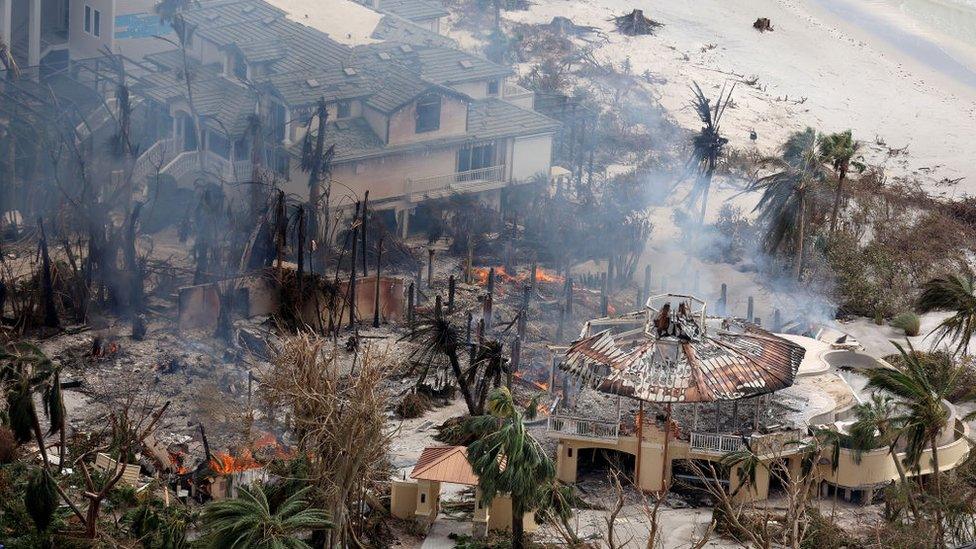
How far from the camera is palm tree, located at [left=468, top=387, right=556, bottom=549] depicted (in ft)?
149

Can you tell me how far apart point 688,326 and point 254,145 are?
25448mm

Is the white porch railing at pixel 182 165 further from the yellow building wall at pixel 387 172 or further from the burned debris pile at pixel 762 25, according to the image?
the burned debris pile at pixel 762 25

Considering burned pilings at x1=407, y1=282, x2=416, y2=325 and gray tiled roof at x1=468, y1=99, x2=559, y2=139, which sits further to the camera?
gray tiled roof at x1=468, y1=99, x2=559, y2=139

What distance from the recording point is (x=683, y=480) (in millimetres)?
53312

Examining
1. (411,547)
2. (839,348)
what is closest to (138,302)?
(411,547)

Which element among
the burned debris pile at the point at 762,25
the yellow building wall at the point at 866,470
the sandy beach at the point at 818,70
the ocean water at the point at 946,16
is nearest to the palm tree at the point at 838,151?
the sandy beach at the point at 818,70

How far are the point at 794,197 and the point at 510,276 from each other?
35.8ft

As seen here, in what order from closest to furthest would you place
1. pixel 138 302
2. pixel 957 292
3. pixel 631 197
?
1. pixel 957 292
2. pixel 138 302
3. pixel 631 197

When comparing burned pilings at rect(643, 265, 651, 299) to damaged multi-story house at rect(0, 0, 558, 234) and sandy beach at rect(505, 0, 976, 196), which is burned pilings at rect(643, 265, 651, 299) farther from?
sandy beach at rect(505, 0, 976, 196)

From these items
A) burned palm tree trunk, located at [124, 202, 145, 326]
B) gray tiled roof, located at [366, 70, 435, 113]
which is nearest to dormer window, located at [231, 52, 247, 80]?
gray tiled roof, located at [366, 70, 435, 113]

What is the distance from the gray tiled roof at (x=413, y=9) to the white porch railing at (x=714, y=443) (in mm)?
39715

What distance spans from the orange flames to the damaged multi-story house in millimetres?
5119

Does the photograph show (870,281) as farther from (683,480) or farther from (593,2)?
(593,2)

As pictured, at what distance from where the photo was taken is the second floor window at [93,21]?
274ft
